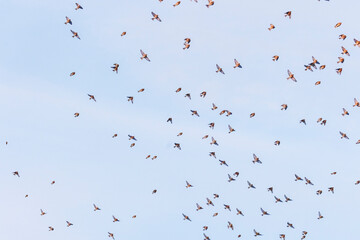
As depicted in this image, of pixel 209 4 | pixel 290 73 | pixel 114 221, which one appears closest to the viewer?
pixel 209 4

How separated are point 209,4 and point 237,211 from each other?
34234mm

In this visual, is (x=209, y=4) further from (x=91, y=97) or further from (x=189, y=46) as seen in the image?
(x=91, y=97)

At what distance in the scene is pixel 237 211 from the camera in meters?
110

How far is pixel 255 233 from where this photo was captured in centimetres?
11200

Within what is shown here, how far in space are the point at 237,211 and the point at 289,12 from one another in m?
32.6

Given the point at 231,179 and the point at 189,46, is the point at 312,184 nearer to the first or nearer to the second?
the point at 231,179

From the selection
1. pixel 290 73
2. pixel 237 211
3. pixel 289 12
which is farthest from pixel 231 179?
pixel 289 12

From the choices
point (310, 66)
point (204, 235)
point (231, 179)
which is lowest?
point (204, 235)

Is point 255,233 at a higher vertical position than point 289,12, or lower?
lower

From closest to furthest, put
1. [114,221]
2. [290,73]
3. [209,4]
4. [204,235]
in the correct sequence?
[209,4]
[290,73]
[204,235]
[114,221]

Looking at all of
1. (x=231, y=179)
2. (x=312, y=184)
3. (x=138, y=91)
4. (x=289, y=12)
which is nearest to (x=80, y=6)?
(x=138, y=91)

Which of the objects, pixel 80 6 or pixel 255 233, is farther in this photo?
pixel 255 233

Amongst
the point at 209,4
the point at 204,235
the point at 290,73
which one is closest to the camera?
the point at 209,4

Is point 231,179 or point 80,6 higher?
point 80,6
